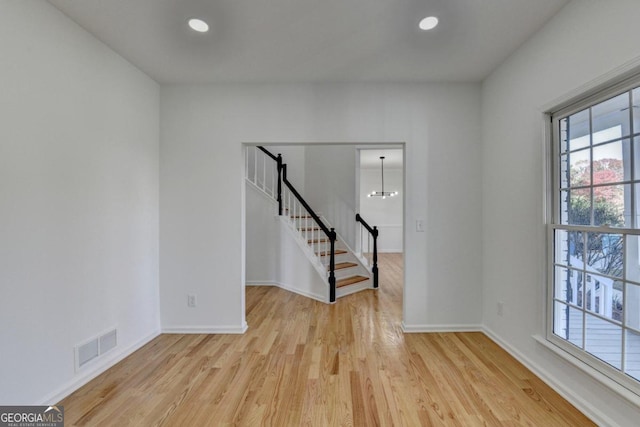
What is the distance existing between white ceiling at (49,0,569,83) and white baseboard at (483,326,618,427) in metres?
2.50

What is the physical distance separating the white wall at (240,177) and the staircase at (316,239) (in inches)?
49.7

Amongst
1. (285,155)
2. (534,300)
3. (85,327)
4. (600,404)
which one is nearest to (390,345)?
(534,300)

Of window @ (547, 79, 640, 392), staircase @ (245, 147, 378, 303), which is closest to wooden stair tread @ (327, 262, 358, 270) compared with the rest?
staircase @ (245, 147, 378, 303)

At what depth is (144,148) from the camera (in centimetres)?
271

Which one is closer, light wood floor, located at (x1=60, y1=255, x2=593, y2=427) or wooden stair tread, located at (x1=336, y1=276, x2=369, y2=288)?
light wood floor, located at (x1=60, y1=255, x2=593, y2=427)

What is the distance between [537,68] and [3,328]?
3.82 metres

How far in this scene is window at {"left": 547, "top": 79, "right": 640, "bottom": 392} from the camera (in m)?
1.53

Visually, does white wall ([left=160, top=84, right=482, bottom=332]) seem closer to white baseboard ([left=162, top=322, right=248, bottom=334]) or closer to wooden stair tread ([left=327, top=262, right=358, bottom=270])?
white baseboard ([left=162, top=322, right=248, bottom=334])

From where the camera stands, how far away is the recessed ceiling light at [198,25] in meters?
1.97

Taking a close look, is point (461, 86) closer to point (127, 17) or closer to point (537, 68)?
point (537, 68)

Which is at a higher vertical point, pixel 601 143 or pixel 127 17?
pixel 127 17

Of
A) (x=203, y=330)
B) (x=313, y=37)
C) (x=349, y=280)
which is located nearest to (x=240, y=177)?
(x=313, y=37)

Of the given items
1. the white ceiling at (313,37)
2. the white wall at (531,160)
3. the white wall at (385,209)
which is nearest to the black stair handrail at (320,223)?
the white wall at (531,160)

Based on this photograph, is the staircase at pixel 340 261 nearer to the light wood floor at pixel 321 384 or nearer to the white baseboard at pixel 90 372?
the light wood floor at pixel 321 384
